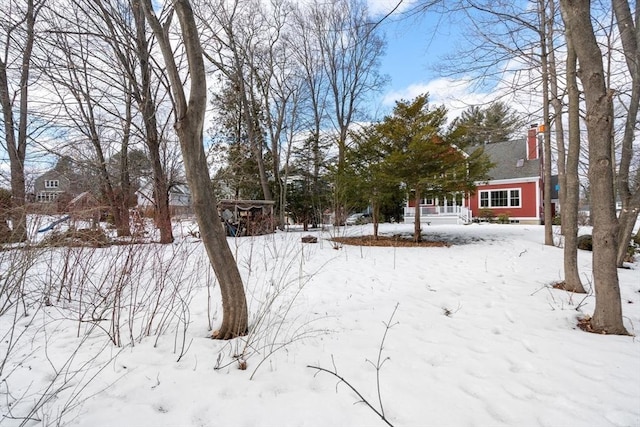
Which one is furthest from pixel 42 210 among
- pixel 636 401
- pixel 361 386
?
pixel 636 401

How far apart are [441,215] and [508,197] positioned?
4.72m

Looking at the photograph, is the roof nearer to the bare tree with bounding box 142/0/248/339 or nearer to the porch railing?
the porch railing

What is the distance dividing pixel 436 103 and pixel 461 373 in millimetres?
8501

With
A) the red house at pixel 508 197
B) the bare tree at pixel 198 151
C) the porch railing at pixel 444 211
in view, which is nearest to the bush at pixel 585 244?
the red house at pixel 508 197

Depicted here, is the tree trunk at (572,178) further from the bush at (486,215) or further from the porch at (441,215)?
the bush at (486,215)

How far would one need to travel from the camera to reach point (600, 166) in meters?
2.53

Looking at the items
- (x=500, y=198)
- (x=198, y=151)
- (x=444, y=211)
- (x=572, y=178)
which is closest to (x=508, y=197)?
(x=500, y=198)

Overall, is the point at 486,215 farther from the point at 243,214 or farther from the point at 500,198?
the point at 243,214

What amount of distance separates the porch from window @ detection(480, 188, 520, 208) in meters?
1.49

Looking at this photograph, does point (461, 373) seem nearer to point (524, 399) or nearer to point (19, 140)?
point (524, 399)

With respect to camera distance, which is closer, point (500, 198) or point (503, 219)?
point (503, 219)

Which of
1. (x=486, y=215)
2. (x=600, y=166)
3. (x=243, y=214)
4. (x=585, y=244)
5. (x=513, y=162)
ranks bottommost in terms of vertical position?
(x=585, y=244)

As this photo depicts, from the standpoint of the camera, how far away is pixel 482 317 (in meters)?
2.96

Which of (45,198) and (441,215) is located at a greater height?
(45,198)
